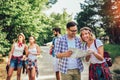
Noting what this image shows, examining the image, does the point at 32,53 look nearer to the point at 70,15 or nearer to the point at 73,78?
the point at 73,78

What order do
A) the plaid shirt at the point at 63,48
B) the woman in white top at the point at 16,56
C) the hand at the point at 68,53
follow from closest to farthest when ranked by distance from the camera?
the hand at the point at 68,53
the plaid shirt at the point at 63,48
the woman in white top at the point at 16,56

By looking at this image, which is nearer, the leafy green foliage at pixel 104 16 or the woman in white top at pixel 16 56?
the woman in white top at pixel 16 56

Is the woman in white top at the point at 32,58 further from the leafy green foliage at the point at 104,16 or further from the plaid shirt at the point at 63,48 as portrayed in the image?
the leafy green foliage at the point at 104,16

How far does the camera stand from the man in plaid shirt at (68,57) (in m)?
6.39

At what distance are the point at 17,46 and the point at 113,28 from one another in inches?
1744

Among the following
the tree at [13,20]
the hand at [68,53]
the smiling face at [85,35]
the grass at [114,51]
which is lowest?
the grass at [114,51]

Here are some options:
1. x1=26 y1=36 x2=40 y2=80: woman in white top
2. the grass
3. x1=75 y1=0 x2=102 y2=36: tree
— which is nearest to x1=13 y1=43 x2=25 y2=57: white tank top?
x1=26 y1=36 x2=40 y2=80: woman in white top

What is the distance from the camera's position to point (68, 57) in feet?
20.6

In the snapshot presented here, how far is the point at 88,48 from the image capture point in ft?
21.4

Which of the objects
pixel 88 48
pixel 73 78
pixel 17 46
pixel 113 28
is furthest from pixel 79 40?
pixel 113 28

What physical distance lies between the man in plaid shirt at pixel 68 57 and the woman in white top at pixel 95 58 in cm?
18

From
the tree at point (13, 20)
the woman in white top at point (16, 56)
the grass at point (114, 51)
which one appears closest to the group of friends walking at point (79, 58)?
the woman in white top at point (16, 56)

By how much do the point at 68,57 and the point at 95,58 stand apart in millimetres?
582

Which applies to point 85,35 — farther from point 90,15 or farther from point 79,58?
point 90,15
